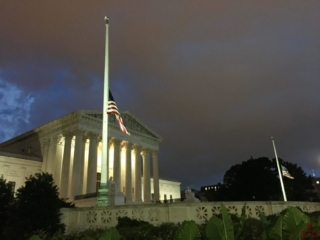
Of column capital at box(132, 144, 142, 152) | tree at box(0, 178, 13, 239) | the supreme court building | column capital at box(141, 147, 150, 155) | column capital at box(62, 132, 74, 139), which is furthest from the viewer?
column capital at box(141, 147, 150, 155)

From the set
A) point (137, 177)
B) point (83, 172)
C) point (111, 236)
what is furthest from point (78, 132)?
point (111, 236)

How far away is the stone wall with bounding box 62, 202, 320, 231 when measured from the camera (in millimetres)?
19625

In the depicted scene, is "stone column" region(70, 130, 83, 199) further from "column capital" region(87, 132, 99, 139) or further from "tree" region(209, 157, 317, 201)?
"tree" region(209, 157, 317, 201)

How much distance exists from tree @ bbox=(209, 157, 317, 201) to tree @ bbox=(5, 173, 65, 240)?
162 ft

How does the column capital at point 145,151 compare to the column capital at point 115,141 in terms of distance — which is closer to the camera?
the column capital at point 115,141

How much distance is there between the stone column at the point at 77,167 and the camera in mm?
45925

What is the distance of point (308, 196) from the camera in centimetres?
7219

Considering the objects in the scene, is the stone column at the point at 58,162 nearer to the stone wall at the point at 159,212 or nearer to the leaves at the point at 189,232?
the stone wall at the point at 159,212

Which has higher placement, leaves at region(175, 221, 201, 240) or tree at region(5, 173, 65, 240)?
tree at region(5, 173, 65, 240)

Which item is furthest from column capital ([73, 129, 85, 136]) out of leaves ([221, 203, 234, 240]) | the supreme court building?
leaves ([221, 203, 234, 240])

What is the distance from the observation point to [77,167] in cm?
4703

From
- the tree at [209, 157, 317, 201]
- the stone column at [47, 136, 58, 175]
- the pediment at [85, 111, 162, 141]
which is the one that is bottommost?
the tree at [209, 157, 317, 201]

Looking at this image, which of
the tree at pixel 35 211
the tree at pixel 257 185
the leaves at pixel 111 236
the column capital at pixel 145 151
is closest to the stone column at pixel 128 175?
the column capital at pixel 145 151

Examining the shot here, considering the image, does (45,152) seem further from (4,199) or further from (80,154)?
(4,199)
